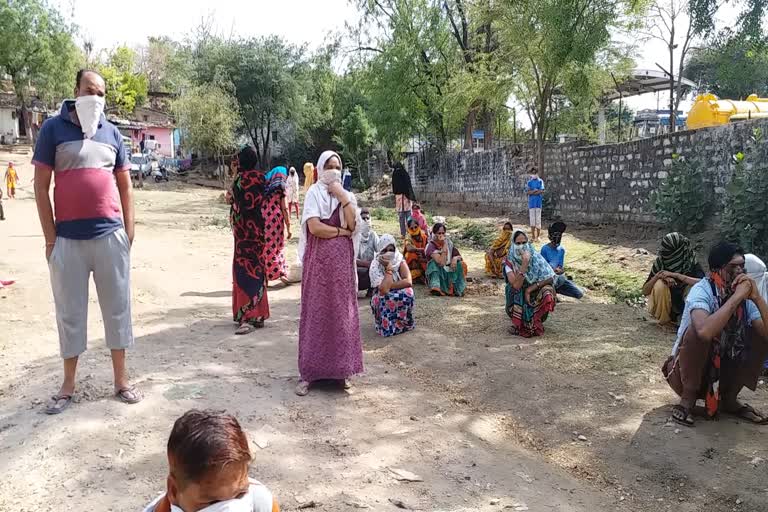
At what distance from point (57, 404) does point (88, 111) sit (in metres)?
1.67

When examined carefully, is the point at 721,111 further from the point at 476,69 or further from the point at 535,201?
the point at 476,69

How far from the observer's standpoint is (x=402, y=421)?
13.1 feet

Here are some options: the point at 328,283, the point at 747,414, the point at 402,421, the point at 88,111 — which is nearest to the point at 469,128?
the point at 328,283

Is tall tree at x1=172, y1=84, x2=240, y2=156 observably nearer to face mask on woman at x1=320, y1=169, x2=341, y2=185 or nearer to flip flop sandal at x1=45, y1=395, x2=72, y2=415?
face mask on woman at x1=320, y1=169, x2=341, y2=185

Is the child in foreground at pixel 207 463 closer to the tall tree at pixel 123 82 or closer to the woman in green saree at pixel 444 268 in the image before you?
the woman in green saree at pixel 444 268

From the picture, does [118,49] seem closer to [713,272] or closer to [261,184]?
[261,184]

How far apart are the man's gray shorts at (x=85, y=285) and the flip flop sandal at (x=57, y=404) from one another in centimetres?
26

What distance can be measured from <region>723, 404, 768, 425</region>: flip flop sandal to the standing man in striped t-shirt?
3903mm

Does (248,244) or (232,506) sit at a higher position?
(248,244)

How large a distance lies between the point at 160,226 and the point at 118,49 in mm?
40704

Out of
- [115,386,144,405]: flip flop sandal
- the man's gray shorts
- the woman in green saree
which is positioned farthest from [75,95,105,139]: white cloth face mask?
the woman in green saree

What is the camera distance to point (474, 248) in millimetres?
12398

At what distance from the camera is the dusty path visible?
2973mm

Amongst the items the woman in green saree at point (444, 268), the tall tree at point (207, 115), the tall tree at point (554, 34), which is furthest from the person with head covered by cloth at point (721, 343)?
the tall tree at point (207, 115)
